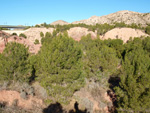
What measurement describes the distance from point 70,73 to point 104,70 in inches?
311

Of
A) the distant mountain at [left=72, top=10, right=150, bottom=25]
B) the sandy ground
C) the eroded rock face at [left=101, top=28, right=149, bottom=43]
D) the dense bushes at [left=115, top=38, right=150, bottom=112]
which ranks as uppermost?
the distant mountain at [left=72, top=10, right=150, bottom=25]

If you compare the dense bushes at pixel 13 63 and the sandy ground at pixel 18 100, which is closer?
the sandy ground at pixel 18 100

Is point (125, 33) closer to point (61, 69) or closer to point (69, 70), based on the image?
point (69, 70)

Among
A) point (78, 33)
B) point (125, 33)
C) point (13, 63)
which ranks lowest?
point (13, 63)

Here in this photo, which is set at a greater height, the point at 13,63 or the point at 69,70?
the point at 13,63

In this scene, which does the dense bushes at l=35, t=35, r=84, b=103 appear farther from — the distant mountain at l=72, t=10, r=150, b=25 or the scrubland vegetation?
the distant mountain at l=72, t=10, r=150, b=25

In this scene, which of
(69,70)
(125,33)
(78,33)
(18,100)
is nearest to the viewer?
(69,70)

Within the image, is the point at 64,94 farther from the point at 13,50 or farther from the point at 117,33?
the point at 117,33

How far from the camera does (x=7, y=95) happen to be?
1279 centimetres

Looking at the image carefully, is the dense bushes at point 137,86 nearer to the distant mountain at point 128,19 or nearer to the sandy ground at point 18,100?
the sandy ground at point 18,100

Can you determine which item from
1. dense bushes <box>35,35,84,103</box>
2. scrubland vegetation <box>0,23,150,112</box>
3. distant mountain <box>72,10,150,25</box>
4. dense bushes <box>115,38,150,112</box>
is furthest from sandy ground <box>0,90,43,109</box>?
distant mountain <box>72,10,150,25</box>

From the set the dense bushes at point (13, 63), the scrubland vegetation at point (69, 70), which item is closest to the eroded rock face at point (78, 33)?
the scrubland vegetation at point (69, 70)

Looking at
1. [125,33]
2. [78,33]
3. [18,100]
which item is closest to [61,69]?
[18,100]

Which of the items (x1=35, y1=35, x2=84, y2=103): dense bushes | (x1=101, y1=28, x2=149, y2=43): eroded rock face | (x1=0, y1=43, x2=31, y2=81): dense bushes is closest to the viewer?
(x1=35, y1=35, x2=84, y2=103): dense bushes
